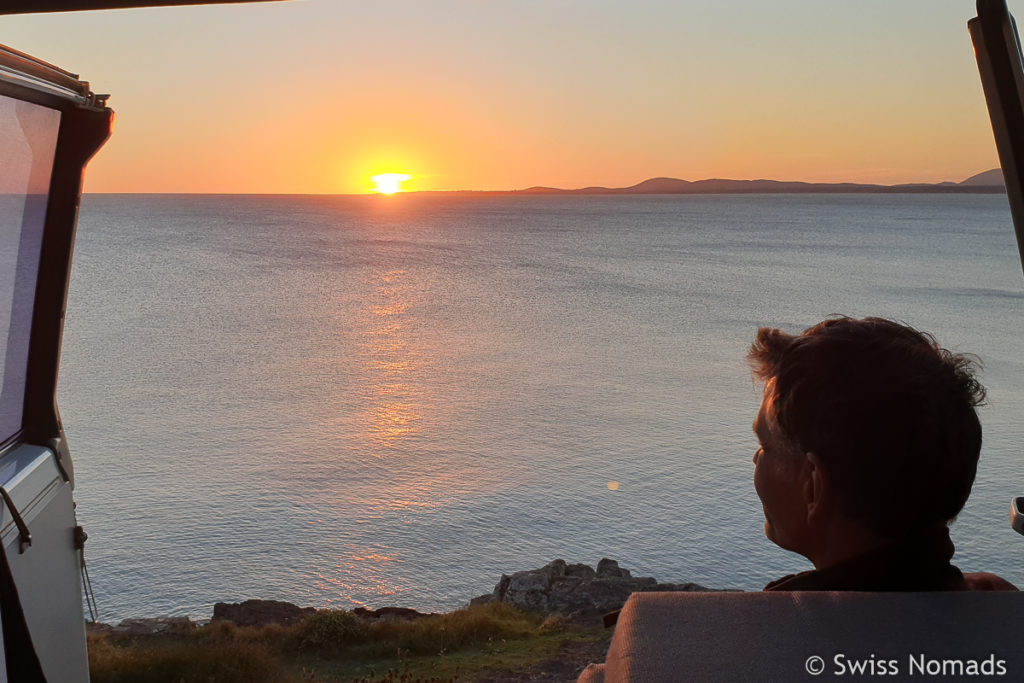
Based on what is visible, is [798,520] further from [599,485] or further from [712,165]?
[712,165]

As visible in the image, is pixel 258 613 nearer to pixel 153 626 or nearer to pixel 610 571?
pixel 153 626

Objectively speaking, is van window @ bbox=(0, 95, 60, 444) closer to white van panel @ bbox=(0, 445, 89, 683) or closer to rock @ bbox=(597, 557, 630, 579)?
white van panel @ bbox=(0, 445, 89, 683)

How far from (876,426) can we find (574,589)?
9.47 meters

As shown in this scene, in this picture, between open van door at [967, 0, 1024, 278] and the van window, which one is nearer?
open van door at [967, 0, 1024, 278]

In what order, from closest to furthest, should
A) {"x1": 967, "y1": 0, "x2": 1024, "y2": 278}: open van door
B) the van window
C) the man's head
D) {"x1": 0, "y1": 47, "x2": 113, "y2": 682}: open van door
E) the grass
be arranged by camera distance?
the man's head
{"x1": 967, "y1": 0, "x2": 1024, "y2": 278}: open van door
{"x1": 0, "y1": 47, "x2": 113, "y2": 682}: open van door
the van window
the grass

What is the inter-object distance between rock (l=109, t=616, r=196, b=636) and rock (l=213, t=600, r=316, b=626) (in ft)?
1.07

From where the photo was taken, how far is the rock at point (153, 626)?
9.71 metres

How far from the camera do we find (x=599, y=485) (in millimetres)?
17500

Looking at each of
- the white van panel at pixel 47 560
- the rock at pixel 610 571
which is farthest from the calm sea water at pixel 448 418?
the white van panel at pixel 47 560

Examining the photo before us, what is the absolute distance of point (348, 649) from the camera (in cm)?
866

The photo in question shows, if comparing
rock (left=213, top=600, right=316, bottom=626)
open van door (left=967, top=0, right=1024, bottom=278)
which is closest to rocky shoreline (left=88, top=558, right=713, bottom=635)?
rock (left=213, top=600, right=316, bottom=626)

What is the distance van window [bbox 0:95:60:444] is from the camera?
7.08 feet

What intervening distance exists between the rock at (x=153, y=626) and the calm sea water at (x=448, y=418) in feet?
6.87

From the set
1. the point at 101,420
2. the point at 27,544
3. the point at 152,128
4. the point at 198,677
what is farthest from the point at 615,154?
the point at 27,544
